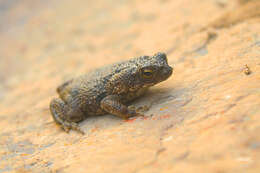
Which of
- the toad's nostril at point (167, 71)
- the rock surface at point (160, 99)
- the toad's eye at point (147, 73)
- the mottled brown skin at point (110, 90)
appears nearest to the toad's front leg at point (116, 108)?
the mottled brown skin at point (110, 90)

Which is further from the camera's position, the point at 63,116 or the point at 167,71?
the point at 63,116

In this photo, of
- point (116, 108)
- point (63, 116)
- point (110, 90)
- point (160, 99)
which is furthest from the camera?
point (63, 116)

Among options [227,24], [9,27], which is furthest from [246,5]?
[9,27]

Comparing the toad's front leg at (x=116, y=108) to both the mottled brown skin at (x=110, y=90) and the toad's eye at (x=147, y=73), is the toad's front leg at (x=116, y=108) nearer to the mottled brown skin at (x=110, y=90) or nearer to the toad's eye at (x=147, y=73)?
the mottled brown skin at (x=110, y=90)

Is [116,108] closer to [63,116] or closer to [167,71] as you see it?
[167,71]

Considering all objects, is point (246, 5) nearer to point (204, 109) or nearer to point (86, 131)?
point (204, 109)

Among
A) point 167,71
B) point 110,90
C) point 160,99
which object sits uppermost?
point 167,71

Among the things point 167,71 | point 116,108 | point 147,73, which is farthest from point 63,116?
point 167,71
